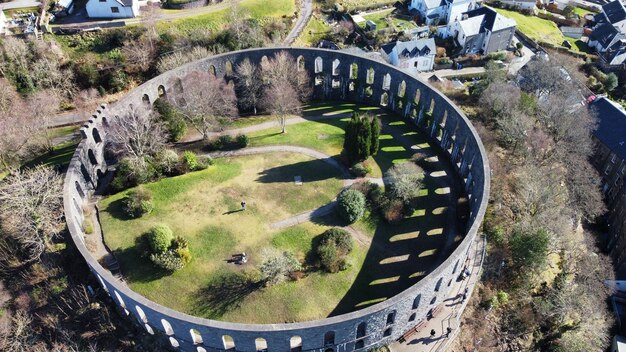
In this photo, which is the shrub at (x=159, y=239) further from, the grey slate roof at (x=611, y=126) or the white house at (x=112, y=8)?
the grey slate roof at (x=611, y=126)

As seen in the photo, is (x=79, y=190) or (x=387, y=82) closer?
(x=79, y=190)

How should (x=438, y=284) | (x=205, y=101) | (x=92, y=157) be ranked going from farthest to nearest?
(x=205, y=101) → (x=92, y=157) → (x=438, y=284)

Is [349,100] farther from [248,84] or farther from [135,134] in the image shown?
[135,134]

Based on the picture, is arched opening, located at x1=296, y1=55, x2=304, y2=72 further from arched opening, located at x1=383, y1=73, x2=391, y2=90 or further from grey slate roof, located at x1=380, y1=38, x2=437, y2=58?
grey slate roof, located at x1=380, y1=38, x2=437, y2=58

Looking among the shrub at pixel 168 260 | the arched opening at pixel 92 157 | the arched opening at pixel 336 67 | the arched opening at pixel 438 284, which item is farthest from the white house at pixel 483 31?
the shrub at pixel 168 260

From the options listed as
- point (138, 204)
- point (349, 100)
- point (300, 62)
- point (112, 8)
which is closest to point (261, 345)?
point (138, 204)

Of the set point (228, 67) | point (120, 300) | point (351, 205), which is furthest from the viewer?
point (228, 67)

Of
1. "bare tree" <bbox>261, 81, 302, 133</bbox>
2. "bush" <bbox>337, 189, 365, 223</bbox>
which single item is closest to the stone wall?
"bare tree" <bbox>261, 81, 302, 133</bbox>
